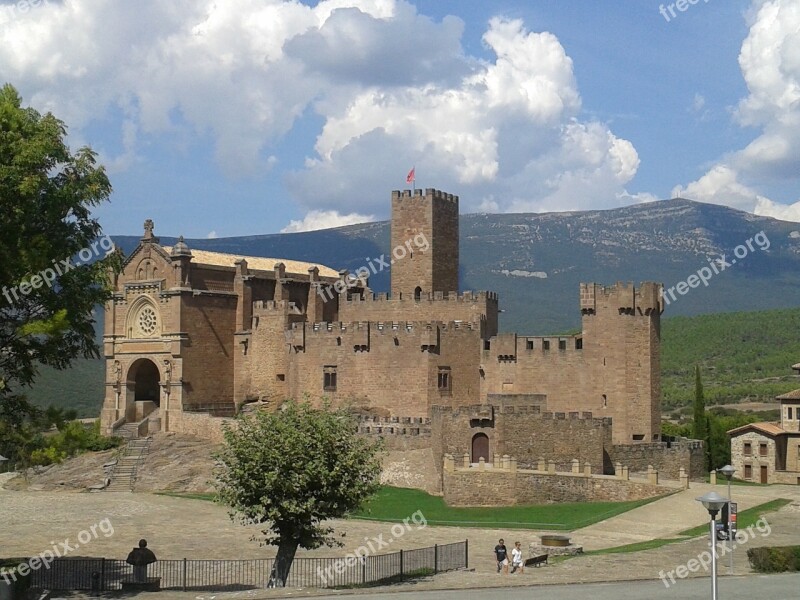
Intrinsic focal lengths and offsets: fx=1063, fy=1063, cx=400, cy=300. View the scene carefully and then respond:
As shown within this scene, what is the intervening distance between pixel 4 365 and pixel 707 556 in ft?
64.0

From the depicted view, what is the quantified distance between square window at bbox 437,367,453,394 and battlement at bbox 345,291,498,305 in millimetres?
4360

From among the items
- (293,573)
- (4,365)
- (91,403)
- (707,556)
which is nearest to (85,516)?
(293,573)

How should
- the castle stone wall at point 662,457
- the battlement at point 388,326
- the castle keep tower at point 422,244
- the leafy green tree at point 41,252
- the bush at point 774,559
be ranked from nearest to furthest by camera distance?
the leafy green tree at point 41,252, the bush at point 774,559, the castle stone wall at point 662,457, the battlement at point 388,326, the castle keep tower at point 422,244

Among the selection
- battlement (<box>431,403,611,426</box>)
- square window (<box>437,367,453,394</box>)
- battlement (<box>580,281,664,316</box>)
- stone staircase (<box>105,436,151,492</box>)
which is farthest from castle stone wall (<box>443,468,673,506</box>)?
stone staircase (<box>105,436,151,492</box>)

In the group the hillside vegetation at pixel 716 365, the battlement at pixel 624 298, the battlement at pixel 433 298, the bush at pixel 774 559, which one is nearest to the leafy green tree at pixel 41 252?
the bush at pixel 774 559

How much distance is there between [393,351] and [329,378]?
4.40 metres

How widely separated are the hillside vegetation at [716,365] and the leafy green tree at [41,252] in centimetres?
7273

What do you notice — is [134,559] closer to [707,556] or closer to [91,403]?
[707,556]

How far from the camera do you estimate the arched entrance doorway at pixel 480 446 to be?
1876 inches

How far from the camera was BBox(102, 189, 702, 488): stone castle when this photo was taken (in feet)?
167

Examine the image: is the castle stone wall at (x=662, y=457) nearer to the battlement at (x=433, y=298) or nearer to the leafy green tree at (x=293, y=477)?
the battlement at (x=433, y=298)

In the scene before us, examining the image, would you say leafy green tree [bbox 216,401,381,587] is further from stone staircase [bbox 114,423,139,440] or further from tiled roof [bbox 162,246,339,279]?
tiled roof [bbox 162,246,339,279]

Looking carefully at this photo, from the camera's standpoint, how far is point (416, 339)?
55844mm

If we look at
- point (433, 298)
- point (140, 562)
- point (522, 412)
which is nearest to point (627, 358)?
point (522, 412)
